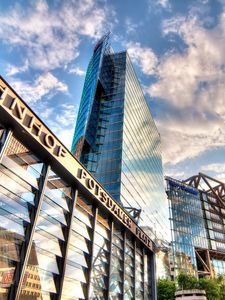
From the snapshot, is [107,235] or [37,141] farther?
[107,235]

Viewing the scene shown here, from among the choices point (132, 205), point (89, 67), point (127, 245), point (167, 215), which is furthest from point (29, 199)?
point (167, 215)

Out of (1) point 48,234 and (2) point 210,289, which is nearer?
(1) point 48,234

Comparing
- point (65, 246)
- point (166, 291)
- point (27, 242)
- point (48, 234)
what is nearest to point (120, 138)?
point (166, 291)

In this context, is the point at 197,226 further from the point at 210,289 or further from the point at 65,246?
the point at 65,246

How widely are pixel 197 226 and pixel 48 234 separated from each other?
94.5 m

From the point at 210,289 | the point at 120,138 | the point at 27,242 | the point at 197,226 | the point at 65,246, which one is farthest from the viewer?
the point at 197,226

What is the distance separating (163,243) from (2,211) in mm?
72228

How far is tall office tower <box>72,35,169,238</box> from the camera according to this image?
187 ft

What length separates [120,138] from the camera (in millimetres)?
60344

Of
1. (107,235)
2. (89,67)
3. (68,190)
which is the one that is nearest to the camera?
(68,190)

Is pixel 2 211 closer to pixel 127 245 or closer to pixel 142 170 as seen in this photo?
pixel 127 245

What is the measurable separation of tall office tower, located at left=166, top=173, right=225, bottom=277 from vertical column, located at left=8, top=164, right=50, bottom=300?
77.3 m

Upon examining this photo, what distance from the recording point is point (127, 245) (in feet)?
93.5

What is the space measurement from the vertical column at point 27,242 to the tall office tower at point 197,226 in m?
77.3
